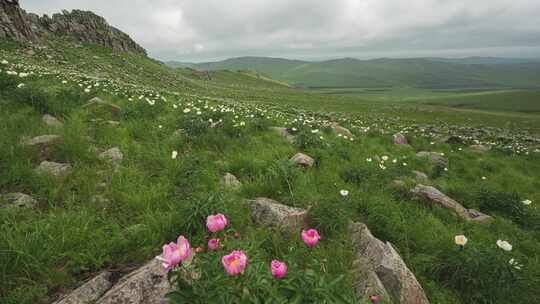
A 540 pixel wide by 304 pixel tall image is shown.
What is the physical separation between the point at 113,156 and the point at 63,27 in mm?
54431

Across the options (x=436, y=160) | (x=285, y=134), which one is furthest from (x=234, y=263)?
(x=436, y=160)

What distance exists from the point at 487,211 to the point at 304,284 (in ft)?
21.8

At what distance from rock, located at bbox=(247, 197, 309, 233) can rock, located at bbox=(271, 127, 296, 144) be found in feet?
14.5

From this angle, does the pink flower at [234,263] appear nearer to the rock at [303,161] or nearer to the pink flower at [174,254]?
the pink flower at [174,254]

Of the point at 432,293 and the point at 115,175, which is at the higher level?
the point at 115,175

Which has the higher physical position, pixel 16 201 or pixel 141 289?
pixel 16 201

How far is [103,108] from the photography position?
315 inches

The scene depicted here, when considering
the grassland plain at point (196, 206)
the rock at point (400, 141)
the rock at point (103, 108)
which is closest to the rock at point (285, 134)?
the grassland plain at point (196, 206)

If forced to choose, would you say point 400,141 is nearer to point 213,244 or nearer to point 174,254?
point 213,244

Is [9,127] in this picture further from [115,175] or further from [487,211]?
[487,211]

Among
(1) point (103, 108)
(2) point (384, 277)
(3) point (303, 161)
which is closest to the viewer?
(2) point (384, 277)

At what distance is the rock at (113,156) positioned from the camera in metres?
5.09

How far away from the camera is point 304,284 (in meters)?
2.18

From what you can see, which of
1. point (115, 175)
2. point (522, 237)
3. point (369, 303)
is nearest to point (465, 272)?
point (369, 303)
